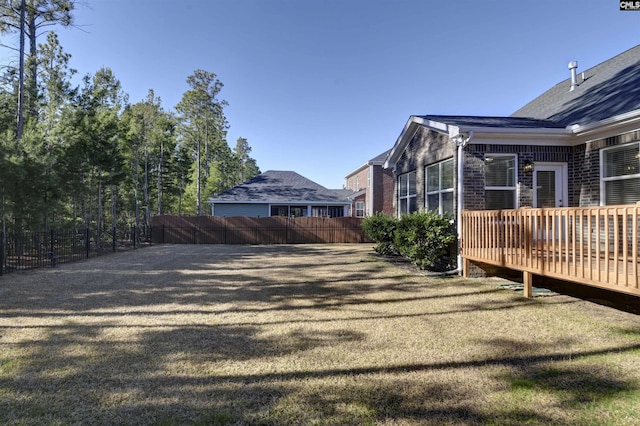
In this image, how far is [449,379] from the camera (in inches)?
109

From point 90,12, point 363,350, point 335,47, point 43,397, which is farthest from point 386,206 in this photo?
point 43,397

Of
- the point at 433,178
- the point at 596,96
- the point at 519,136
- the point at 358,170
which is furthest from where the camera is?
the point at 358,170

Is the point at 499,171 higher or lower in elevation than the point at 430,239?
higher

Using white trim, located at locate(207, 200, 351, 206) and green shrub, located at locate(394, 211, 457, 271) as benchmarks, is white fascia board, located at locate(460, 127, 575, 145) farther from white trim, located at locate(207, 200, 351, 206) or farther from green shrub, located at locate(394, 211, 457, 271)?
white trim, located at locate(207, 200, 351, 206)

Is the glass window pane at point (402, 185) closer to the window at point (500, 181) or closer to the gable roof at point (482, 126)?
the gable roof at point (482, 126)

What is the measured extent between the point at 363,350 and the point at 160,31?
14529 mm

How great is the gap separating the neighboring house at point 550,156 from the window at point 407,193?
1.33m

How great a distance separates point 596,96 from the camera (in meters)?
8.48

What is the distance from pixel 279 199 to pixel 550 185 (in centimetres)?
1777

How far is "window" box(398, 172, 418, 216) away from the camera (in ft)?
35.1

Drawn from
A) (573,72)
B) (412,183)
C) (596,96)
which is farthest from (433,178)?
(573,72)

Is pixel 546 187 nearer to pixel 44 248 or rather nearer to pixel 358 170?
pixel 44 248

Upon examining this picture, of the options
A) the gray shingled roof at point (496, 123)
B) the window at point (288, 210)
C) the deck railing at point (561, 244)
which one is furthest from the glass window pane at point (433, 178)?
the window at point (288, 210)

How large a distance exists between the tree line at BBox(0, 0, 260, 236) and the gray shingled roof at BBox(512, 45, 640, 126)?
1450 cm
